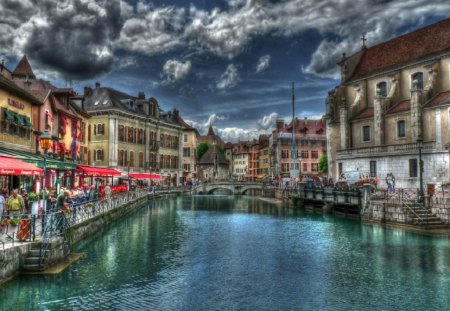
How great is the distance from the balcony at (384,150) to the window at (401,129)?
296 cm

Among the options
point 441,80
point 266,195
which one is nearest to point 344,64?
point 441,80

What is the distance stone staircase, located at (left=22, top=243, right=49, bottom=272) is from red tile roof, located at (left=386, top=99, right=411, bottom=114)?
36.9 metres

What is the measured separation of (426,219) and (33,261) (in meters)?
23.6

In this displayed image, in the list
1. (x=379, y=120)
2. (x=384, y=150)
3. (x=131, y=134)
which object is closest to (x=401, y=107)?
(x=379, y=120)

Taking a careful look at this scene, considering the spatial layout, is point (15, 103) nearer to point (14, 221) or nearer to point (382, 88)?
point (14, 221)

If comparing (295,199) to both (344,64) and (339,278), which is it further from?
(339,278)

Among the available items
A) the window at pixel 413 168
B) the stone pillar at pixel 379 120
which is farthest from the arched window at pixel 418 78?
the window at pixel 413 168

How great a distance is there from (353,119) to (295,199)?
466 inches

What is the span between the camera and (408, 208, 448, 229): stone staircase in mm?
26281

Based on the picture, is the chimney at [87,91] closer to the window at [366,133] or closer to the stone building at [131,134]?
the stone building at [131,134]

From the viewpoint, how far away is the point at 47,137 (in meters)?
16.2

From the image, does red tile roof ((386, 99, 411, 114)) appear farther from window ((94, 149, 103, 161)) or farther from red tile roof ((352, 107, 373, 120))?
window ((94, 149, 103, 161))

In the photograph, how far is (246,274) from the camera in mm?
15914

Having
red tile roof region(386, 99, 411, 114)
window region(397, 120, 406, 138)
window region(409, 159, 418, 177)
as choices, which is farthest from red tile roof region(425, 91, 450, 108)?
window region(409, 159, 418, 177)
